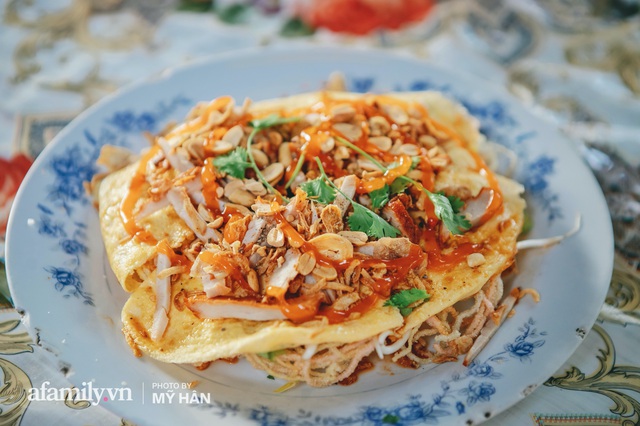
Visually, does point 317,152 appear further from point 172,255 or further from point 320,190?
point 172,255

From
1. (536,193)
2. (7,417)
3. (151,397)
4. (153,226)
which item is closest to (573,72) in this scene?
(536,193)

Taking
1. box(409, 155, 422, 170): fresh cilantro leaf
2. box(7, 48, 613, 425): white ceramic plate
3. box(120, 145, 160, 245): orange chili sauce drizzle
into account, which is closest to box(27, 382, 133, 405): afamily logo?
box(7, 48, 613, 425): white ceramic plate

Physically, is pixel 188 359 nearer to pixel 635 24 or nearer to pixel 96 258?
pixel 96 258

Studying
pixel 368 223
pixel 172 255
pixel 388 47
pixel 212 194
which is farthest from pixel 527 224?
→ pixel 388 47

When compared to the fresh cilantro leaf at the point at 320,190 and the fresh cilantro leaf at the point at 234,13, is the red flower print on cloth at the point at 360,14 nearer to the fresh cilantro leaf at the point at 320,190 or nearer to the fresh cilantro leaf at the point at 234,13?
the fresh cilantro leaf at the point at 234,13

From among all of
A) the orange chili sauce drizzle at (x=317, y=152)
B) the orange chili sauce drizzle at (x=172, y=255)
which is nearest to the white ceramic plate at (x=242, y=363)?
the orange chili sauce drizzle at (x=172, y=255)

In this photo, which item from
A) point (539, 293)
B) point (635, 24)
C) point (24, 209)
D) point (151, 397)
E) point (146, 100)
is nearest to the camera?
point (151, 397)
